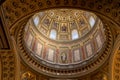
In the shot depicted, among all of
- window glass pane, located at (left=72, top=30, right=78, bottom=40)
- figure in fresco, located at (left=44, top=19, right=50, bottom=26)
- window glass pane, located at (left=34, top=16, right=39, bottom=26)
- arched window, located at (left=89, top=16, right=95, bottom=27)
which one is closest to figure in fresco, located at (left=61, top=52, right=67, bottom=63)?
window glass pane, located at (left=72, top=30, right=78, bottom=40)

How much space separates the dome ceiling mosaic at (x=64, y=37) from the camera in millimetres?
27391

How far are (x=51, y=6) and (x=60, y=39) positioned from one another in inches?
489

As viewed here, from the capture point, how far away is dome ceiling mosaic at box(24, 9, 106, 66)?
27.4 metres

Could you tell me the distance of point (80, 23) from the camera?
30766 millimetres

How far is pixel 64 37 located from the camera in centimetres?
3055

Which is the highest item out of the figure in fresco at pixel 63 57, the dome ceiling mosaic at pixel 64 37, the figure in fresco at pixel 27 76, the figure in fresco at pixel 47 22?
the figure in fresco at pixel 47 22

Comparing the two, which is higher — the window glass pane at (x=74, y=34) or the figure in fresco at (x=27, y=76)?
the window glass pane at (x=74, y=34)

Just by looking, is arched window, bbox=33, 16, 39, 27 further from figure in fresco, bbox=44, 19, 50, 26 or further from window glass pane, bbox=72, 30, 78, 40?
window glass pane, bbox=72, 30, 78, 40

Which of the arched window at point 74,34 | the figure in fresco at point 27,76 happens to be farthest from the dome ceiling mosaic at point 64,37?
the figure in fresco at point 27,76

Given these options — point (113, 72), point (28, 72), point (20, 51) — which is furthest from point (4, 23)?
point (113, 72)

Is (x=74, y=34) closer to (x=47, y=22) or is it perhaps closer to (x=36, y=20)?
(x=47, y=22)

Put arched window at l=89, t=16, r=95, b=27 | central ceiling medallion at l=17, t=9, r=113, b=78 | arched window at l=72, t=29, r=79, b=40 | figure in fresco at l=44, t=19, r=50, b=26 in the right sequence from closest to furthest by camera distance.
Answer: central ceiling medallion at l=17, t=9, r=113, b=78 < arched window at l=89, t=16, r=95, b=27 < arched window at l=72, t=29, r=79, b=40 < figure in fresco at l=44, t=19, r=50, b=26

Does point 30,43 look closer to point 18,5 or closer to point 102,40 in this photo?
point 102,40

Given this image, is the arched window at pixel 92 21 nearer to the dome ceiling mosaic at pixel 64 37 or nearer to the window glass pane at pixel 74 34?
the dome ceiling mosaic at pixel 64 37
